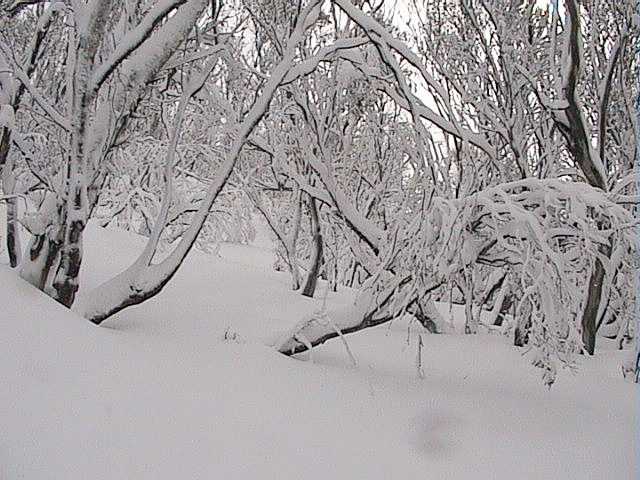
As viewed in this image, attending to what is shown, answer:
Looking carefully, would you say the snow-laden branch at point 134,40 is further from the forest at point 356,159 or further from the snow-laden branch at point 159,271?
the snow-laden branch at point 159,271

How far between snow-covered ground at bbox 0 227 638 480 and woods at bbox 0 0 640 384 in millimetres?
461

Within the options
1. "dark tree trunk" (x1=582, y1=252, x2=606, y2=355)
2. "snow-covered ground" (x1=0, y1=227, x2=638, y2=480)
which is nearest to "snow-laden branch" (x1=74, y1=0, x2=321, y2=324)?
"snow-covered ground" (x1=0, y1=227, x2=638, y2=480)

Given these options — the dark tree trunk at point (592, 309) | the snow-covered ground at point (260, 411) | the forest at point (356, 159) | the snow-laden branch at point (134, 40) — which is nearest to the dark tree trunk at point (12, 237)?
the forest at point (356, 159)

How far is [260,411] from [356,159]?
6046mm

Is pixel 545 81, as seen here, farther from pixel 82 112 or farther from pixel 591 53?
pixel 82 112

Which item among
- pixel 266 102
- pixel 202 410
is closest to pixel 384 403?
pixel 202 410

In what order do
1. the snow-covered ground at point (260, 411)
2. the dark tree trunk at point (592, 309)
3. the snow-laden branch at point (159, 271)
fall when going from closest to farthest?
the snow-covered ground at point (260, 411)
the snow-laden branch at point (159, 271)
the dark tree trunk at point (592, 309)

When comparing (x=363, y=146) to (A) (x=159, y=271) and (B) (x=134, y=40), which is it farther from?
(B) (x=134, y=40)

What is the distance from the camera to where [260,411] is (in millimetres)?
3719

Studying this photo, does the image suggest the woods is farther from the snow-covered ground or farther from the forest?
the snow-covered ground

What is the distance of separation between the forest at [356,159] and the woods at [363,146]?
2 centimetres

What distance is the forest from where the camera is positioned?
13.8 ft

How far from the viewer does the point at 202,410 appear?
360cm

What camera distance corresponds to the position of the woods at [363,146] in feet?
13.7
